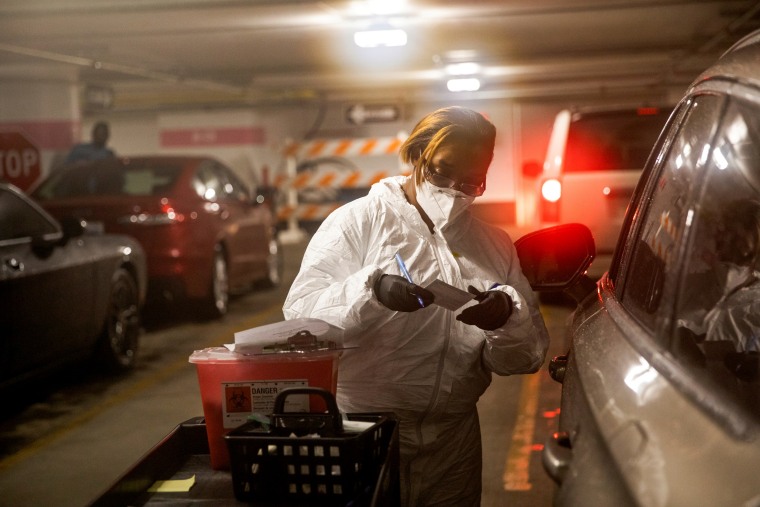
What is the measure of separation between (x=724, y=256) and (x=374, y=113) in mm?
26068

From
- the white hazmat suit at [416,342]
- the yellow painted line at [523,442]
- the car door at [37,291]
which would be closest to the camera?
the white hazmat suit at [416,342]

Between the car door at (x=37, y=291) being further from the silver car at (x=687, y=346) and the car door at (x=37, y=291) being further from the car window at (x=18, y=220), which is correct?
the silver car at (x=687, y=346)

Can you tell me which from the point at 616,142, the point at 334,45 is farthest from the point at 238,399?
the point at 334,45

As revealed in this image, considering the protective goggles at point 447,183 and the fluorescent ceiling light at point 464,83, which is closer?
Answer: the protective goggles at point 447,183

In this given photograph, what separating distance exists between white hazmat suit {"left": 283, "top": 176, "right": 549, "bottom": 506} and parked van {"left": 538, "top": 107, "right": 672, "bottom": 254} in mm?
5896

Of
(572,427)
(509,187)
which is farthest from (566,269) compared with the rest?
(509,187)

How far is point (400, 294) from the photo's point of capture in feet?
9.12

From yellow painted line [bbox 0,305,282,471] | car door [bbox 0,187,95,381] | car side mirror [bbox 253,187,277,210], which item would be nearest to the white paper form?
yellow painted line [bbox 0,305,282,471]

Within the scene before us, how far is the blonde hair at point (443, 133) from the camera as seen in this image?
3.07m

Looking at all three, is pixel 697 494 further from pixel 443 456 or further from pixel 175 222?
pixel 175 222

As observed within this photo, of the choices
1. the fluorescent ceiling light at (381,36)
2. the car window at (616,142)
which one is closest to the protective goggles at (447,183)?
the car window at (616,142)

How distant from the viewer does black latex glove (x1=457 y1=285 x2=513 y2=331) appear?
2.81 metres

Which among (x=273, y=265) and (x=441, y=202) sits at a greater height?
(x=441, y=202)

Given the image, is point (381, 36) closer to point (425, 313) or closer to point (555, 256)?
point (555, 256)
